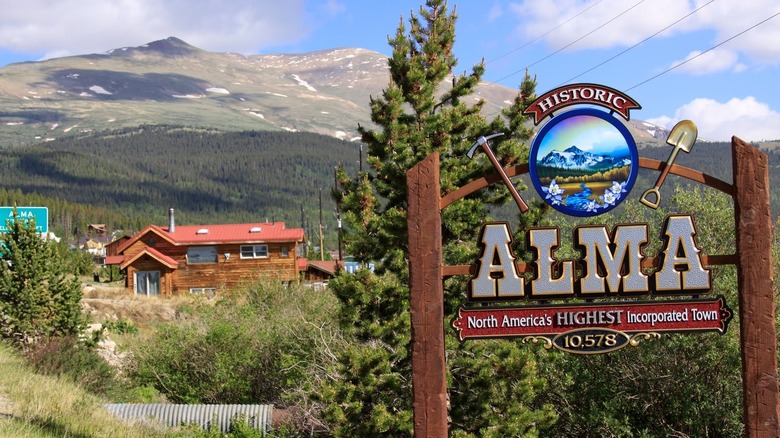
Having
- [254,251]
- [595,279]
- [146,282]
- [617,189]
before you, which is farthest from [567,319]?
[146,282]

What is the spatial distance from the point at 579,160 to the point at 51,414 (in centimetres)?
1031

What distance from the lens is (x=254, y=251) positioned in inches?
2363

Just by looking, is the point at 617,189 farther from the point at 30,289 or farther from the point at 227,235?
the point at 227,235

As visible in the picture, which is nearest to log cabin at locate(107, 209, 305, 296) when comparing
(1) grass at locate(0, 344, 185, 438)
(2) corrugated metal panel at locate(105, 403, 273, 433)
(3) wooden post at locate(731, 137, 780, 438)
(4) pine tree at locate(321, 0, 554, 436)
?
(2) corrugated metal panel at locate(105, 403, 273, 433)

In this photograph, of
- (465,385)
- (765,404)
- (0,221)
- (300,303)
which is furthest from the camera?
(300,303)

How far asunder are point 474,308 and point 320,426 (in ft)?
43.1

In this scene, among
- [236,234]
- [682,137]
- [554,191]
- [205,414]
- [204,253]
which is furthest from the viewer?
[236,234]

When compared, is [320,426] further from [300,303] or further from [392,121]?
[300,303]

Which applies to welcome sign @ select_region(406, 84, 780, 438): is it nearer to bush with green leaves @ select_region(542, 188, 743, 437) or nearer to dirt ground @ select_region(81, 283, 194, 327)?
bush with green leaves @ select_region(542, 188, 743, 437)

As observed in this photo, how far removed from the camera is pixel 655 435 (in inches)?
859

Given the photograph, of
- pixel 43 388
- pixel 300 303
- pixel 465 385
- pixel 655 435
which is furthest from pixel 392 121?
pixel 300 303

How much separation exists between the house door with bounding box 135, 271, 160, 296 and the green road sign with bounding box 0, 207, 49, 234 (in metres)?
32.9

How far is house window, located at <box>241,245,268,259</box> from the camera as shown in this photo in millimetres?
60031

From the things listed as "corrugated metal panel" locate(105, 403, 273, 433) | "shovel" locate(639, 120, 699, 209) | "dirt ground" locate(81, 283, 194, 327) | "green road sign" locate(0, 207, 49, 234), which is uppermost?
"green road sign" locate(0, 207, 49, 234)
